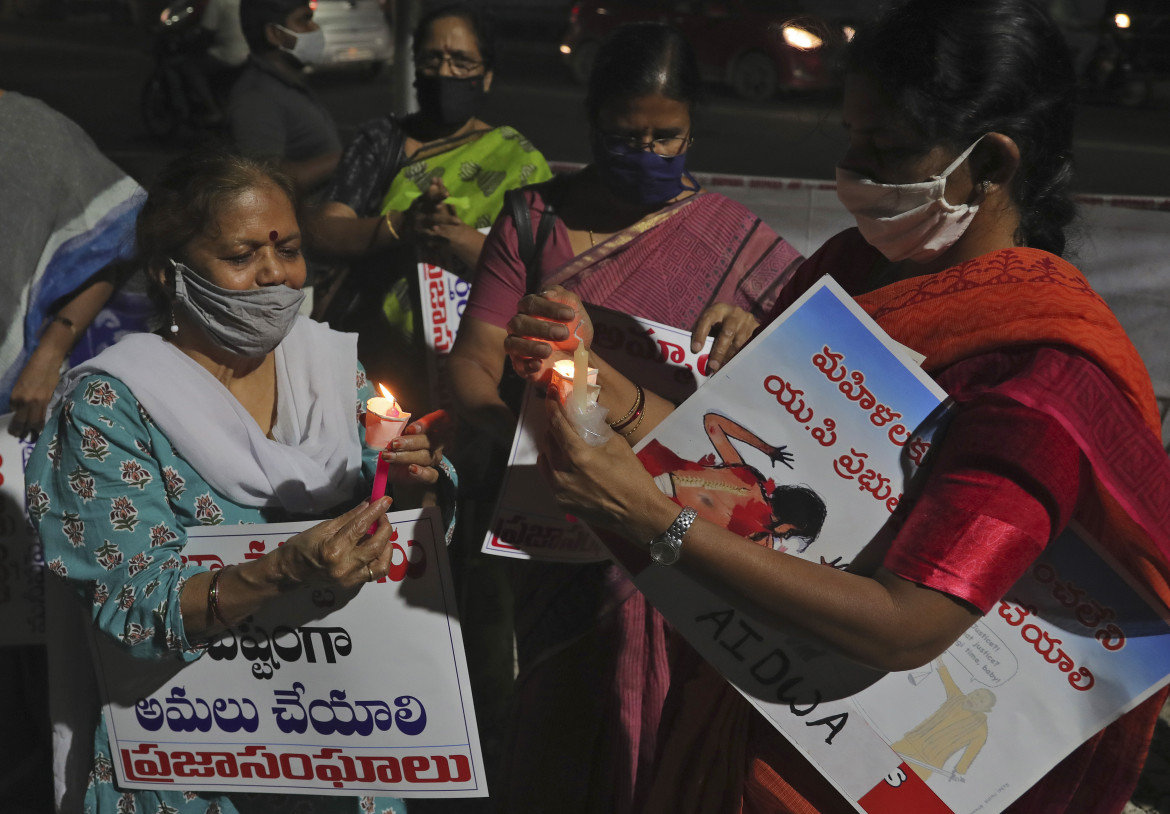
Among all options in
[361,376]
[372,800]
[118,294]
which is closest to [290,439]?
[361,376]

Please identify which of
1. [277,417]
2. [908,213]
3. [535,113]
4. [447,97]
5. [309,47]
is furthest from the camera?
[535,113]

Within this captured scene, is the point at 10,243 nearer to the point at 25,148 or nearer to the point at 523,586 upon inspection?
the point at 25,148

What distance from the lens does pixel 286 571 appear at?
176 centimetres

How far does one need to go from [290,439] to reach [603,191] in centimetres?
115

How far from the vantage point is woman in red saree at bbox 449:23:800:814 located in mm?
2523

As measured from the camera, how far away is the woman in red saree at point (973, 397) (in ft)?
4.48

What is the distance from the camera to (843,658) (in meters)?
1.61

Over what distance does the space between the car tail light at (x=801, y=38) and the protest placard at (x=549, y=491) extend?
26.6 inches

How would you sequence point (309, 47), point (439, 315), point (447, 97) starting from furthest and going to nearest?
point (309, 47), point (447, 97), point (439, 315)

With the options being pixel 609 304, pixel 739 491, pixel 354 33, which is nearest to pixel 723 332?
pixel 609 304

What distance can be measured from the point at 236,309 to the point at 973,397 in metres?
1.35

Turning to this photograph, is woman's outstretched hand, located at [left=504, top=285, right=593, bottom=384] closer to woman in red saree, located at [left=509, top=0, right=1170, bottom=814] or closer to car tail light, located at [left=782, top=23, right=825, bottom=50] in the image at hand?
woman in red saree, located at [left=509, top=0, right=1170, bottom=814]

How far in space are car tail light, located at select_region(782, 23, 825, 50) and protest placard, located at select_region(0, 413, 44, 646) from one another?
2.08 metres

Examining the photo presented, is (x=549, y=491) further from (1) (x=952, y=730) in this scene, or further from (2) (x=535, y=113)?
(2) (x=535, y=113)
